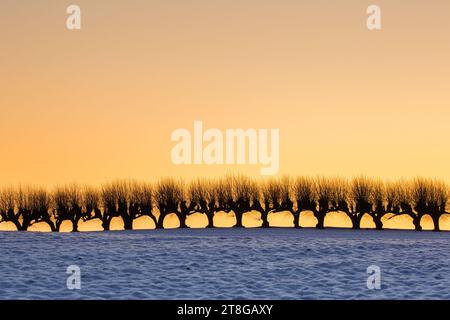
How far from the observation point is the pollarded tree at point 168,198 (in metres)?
104

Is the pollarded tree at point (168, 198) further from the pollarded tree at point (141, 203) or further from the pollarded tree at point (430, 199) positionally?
the pollarded tree at point (430, 199)

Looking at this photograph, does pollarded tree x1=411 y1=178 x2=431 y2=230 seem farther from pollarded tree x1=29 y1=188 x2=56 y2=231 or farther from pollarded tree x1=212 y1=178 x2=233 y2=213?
pollarded tree x1=29 y1=188 x2=56 y2=231

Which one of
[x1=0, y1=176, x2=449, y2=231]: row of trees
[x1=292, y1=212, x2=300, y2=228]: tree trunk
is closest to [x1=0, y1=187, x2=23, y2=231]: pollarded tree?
[x1=0, y1=176, x2=449, y2=231]: row of trees

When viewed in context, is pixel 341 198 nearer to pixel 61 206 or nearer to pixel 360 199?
pixel 360 199

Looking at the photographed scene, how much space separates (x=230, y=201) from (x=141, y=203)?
43.8 ft

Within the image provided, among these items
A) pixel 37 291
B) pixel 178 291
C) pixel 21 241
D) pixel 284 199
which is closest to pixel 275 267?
pixel 178 291

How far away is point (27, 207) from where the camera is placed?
105500mm

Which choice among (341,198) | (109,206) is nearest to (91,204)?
(109,206)

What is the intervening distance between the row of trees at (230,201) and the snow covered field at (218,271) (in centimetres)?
5637
